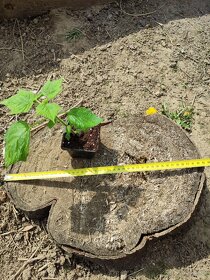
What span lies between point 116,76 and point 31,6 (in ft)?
3.95

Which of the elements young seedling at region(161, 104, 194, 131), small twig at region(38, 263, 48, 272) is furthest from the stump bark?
small twig at region(38, 263, 48, 272)

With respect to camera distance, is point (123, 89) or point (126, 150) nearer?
point (126, 150)

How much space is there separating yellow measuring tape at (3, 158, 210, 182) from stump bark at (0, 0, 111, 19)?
6.81ft

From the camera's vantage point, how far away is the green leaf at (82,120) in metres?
2.27

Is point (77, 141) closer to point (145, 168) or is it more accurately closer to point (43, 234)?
point (145, 168)

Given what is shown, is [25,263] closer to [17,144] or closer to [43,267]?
[43,267]

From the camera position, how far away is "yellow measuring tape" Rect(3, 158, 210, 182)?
2.48 metres

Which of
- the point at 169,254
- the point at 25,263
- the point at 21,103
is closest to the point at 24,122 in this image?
the point at 21,103

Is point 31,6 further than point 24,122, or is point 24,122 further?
point 31,6

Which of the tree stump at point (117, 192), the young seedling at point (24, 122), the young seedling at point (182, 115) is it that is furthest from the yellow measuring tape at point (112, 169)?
the young seedling at point (182, 115)

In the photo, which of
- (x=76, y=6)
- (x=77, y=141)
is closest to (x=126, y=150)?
(x=77, y=141)

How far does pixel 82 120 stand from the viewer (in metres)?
2.29

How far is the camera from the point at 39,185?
252 cm

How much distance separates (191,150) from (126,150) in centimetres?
44
